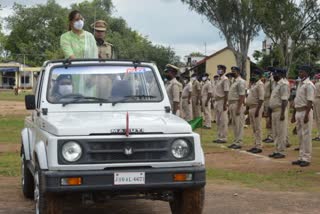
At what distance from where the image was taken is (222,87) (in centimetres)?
1716

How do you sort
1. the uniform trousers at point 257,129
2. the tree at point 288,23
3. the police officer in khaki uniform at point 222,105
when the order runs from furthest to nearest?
1. the tree at point 288,23
2. the police officer in khaki uniform at point 222,105
3. the uniform trousers at point 257,129

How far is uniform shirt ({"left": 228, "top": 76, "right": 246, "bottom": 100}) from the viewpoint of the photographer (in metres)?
15.1

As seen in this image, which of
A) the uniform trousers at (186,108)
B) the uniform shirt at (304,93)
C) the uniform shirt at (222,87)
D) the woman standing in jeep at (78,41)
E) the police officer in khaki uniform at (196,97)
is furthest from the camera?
the police officer in khaki uniform at (196,97)

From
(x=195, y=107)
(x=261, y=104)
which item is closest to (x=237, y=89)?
(x=261, y=104)

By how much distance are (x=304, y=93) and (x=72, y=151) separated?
6.94m

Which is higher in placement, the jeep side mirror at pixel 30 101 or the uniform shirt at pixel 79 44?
the uniform shirt at pixel 79 44

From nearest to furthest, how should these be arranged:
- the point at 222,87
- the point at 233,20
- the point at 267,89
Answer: the point at 267,89 < the point at 222,87 < the point at 233,20

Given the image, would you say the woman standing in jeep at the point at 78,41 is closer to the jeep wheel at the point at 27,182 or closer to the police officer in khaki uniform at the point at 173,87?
the jeep wheel at the point at 27,182

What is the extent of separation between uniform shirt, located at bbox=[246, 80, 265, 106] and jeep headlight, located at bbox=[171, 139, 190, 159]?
814cm

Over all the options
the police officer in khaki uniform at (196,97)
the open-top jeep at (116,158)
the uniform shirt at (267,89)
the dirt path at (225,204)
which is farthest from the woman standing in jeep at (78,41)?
the police officer in khaki uniform at (196,97)

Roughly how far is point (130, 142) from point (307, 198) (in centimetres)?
359

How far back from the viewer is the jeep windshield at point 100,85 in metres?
7.37

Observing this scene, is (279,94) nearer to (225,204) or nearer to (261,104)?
(261,104)

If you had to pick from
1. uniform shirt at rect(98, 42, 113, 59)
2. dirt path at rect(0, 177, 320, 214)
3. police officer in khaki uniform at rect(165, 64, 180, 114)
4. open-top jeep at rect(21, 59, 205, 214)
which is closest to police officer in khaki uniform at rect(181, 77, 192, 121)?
police officer in khaki uniform at rect(165, 64, 180, 114)
